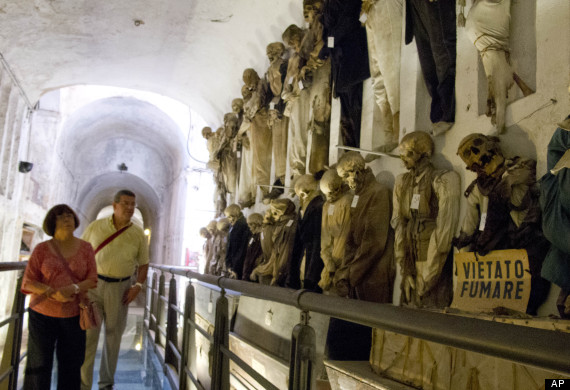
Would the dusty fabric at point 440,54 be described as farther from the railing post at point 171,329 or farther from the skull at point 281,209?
the railing post at point 171,329

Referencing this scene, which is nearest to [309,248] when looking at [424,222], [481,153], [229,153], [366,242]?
[366,242]

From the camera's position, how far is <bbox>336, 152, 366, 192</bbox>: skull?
4.90 m

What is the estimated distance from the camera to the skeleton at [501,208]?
3.04 meters

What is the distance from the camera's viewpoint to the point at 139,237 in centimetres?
512

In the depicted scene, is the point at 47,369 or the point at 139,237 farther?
the point at 139,237

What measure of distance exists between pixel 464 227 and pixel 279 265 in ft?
10.3

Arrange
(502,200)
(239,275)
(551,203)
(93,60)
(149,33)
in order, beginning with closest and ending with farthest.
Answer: (551,203)
(502,200)
(239,275)
(149,33)
(93,60)

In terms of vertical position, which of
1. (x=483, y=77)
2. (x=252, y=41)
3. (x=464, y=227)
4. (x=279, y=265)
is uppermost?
(x=252, y=41)

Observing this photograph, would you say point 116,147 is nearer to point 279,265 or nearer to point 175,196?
point 175,196

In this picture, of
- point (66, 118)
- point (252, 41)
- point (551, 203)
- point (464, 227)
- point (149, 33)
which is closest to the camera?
point (551, 203)

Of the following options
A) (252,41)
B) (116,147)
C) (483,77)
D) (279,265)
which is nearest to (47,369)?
(279,265)

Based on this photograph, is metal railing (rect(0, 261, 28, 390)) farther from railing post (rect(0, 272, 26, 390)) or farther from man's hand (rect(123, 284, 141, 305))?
man's hand (rect(123, 284, 141, 305))

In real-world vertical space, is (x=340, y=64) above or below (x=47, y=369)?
above

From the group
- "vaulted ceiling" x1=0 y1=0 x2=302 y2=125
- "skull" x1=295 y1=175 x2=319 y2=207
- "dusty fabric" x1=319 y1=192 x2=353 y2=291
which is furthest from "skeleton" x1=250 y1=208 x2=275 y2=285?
"vaulted ceiling" x1=0 y1=0 x2=302 y2=125
